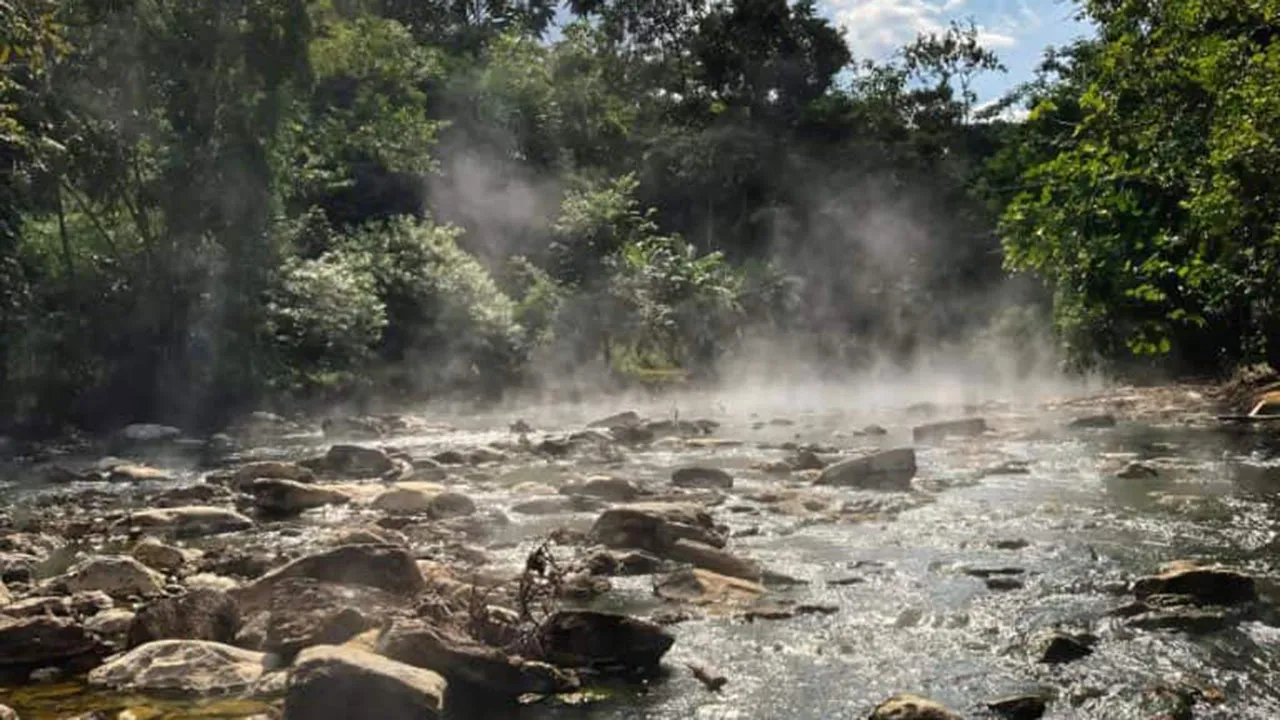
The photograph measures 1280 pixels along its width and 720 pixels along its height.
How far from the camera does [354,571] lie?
24.4 ft

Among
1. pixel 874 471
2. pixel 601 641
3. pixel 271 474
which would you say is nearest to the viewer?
pixel 601 641

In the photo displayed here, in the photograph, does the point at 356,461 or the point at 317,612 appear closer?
the point at 317,612

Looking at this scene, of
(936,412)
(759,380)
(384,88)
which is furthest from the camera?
(384,88)

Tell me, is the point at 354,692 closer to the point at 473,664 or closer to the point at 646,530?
the point at 473,664

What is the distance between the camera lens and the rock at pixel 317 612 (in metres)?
6.38

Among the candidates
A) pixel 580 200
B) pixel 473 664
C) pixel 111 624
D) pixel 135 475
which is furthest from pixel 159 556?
pixel 580 200

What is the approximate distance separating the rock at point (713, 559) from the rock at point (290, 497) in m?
4.75

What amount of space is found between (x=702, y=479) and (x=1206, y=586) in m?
6.79

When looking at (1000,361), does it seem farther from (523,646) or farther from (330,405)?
(523,646)

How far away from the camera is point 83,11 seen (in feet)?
69.6

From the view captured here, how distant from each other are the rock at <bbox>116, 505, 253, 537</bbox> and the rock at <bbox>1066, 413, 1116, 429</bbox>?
45.3ft

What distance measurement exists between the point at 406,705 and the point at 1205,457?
12078mm

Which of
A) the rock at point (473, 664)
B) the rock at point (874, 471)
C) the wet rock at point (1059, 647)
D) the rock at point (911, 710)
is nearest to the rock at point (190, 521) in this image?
the rock at point (473, 664)

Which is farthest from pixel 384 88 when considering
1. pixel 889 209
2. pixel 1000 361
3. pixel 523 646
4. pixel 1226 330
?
pixel 523 646
